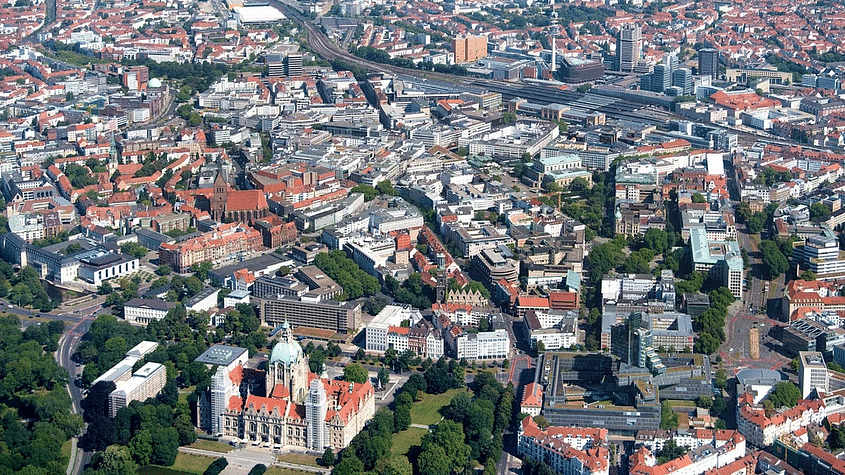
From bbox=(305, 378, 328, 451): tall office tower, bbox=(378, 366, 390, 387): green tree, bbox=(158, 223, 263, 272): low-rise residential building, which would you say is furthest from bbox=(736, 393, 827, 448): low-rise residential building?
bbox=(158, 223, 263, 272): low-rise residential building

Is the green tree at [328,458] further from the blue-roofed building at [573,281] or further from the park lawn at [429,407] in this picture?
the blue-roofed building at [573,281]

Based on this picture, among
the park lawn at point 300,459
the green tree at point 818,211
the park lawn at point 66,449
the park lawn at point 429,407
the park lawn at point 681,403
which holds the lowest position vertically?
the park lawn at point 300,459

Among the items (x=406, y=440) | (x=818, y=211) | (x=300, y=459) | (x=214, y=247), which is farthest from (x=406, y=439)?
(x=818, y=211)

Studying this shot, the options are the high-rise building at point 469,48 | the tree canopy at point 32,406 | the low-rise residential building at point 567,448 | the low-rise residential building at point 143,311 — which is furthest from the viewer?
the high-rise building at point 469,48

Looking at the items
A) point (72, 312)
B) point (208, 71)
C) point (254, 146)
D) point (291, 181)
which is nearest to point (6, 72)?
point (208, 71)

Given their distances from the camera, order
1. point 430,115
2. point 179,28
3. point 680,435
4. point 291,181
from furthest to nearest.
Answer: point 179,28
point 430,115
point 291,181
point 680,435

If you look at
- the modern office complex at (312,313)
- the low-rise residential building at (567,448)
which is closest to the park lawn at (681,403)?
the low-rise residential building at (567,448)

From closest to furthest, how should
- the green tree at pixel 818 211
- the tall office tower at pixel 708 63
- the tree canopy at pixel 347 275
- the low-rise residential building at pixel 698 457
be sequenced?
the low-rise residential building at pixel 698 457 → the tree canopy at pixel 347 275 → the green tree at pixel 818 211 → the tall office tower at pixel 708 63

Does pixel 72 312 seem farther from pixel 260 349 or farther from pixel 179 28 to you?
pixel 179 28
